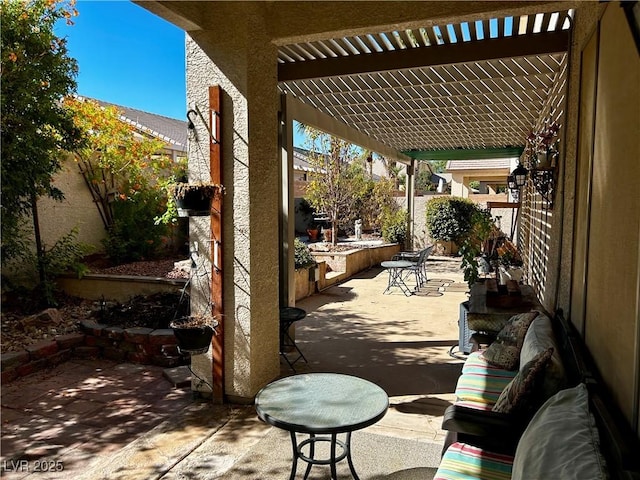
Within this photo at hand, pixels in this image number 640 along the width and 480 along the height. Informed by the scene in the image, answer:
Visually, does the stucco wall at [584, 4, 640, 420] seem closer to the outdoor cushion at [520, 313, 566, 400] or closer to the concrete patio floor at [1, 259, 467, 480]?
the outdoor cushion at [520, 313, 566, 400]

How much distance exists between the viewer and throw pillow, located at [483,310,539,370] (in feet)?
10.5

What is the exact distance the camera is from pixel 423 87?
595 cm

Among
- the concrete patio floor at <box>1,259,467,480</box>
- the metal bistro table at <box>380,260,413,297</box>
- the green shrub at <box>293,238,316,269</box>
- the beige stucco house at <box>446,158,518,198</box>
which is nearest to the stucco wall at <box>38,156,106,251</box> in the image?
the concrete patio floor at <box>1,259,467,480</box>

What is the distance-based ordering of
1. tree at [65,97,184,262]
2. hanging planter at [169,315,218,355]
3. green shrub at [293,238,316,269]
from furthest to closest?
1. green shrub at [293,238,316,269]
2. tree at [65,97,184,262]
3. hanging planter at [169,315,218,355]

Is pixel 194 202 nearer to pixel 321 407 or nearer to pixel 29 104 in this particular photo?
pixel 321 407

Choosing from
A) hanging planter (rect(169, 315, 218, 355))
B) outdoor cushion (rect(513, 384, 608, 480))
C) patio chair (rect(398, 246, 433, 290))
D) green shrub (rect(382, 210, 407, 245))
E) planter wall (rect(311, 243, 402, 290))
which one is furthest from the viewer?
green shrub (rect(382, 210, 407, 245))

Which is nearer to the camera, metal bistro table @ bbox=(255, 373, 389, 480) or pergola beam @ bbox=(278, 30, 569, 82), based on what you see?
metal bistro table @ bbox=(255, 373, 389, 480)

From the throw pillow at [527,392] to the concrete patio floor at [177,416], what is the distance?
83 cm

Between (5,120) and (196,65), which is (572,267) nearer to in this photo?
(196,65)

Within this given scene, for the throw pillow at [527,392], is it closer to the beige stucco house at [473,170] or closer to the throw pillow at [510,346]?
the throw pillow at [510,346]

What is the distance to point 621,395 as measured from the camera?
68.1 inches

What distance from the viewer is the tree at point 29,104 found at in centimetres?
488

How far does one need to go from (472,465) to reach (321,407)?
772 mm

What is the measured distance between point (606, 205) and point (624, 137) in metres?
0.41
